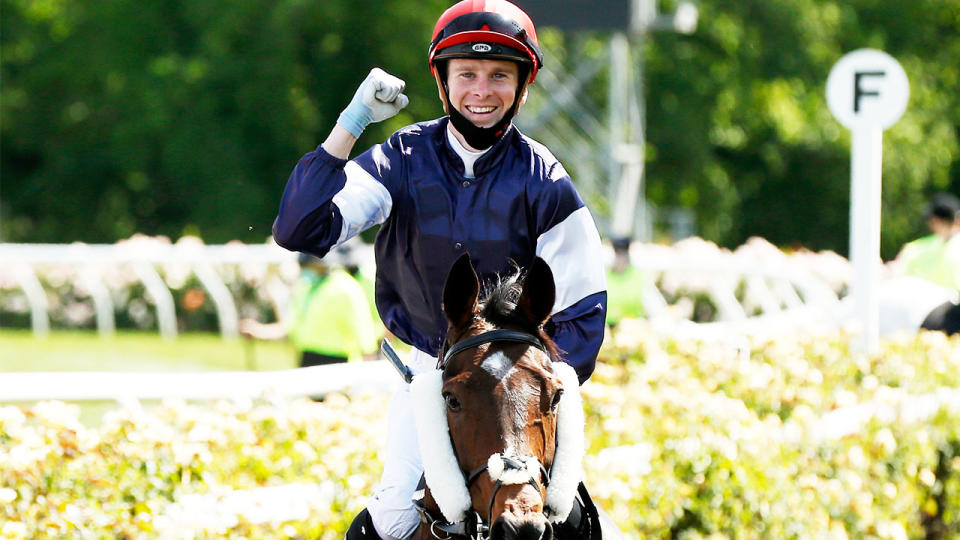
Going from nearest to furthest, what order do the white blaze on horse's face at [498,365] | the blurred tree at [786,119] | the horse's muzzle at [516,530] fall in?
1. the horse's muzzle at [516,530]
2. the white blaze on horse's face at [498,365]
3. the blurred tree at [786,119]

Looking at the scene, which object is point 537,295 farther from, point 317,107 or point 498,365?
point 317,107

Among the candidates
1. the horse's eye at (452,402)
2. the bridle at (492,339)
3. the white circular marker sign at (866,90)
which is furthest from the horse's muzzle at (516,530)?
the white circular marker sign at (866,90)

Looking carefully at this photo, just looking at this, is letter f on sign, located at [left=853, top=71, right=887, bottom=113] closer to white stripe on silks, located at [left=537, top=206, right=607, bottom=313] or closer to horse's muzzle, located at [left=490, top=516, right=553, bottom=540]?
white stripe on silks, located at [left=537, top=206, right=607, bottom=313]

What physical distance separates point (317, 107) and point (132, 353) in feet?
30.1

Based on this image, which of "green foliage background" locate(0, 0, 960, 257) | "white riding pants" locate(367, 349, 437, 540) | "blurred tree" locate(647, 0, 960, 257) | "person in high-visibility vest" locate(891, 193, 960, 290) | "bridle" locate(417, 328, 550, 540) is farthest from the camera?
"blurred tree" locate(647, 0, 960, 257)

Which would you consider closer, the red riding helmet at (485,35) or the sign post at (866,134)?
the red riding helmet at (485,35)

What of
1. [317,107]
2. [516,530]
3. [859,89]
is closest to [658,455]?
[516,530]

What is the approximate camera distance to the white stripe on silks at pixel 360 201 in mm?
3045

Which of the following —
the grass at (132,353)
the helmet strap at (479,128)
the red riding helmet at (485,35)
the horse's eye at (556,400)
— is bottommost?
the grass at (132,353)

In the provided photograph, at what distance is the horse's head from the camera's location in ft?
8.43

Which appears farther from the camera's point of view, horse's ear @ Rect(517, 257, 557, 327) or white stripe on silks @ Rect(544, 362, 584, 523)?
horse's ear @ Rect(517, 257, 557, 327)

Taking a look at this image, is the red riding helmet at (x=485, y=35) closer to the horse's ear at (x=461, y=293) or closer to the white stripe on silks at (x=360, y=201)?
the white stripe on silks at (x=360, y=201)

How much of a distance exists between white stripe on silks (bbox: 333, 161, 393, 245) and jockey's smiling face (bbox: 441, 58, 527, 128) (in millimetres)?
255

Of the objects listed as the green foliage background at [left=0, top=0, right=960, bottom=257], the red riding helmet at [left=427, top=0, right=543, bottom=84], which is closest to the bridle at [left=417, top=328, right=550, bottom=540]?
the red riding helmet at [left=427, top=0, right=543, bottom=84]
